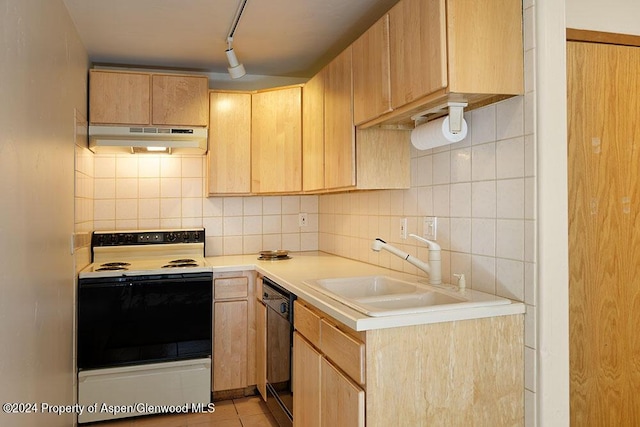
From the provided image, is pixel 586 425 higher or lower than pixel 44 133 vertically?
lower

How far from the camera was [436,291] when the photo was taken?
1.94 meters

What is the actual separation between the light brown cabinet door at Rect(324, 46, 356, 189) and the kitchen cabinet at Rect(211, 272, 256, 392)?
37.9 inches

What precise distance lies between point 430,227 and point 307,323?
781 mm

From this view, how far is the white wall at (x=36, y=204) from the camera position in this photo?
1431 millimetres

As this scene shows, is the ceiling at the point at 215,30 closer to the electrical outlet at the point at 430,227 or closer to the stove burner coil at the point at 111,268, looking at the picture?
the electrical outlet at the point at 430,227

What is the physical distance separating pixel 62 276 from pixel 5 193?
3.16ft

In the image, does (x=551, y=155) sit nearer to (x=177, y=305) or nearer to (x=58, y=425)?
(x=177, y=305)

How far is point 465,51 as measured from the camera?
5.26ft

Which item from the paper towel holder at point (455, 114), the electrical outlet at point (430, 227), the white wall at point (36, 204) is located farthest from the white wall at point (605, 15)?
the white wall at point (36, 204)


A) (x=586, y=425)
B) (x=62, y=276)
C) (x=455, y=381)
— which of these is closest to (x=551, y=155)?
(x=455, y=381)

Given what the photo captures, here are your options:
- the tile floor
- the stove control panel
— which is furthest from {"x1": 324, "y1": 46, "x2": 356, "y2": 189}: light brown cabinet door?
the tile floor

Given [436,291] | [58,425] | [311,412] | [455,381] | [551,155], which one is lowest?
[58,425]

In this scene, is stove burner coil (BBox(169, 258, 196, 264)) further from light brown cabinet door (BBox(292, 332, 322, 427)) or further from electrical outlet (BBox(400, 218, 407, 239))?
electrical outlet (BBox(400, 218, 407, 239))

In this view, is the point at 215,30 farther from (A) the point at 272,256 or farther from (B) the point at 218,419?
(B) the point at 218,419
